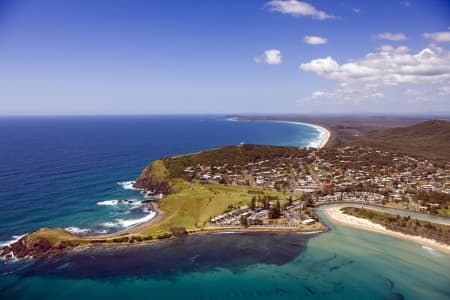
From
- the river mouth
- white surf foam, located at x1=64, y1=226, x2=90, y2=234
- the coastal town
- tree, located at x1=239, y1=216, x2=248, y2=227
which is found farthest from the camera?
the coastal town

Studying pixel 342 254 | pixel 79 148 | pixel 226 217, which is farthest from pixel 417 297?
pixel 79 148

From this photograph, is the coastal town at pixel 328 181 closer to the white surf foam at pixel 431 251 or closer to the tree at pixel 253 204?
the tree at pixel 253 204

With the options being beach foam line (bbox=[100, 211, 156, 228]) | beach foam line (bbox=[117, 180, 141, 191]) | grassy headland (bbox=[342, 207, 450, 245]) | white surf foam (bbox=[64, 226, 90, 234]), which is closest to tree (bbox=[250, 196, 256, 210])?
grassy headland (bbox=[342, 207, 450, 245])

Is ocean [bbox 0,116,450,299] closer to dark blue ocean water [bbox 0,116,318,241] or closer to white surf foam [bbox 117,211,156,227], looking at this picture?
white surf foam [bbox 117,211,156,227]

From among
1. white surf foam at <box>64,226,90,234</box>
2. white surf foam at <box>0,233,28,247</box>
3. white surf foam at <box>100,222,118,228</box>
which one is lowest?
white surf foam at <box>100,222,118,228</box>

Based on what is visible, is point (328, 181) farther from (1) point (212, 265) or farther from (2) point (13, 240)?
(2) point (13, 240)

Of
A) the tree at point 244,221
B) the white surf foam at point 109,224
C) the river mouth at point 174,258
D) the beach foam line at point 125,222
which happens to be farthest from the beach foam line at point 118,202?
the tree at point 244,221
